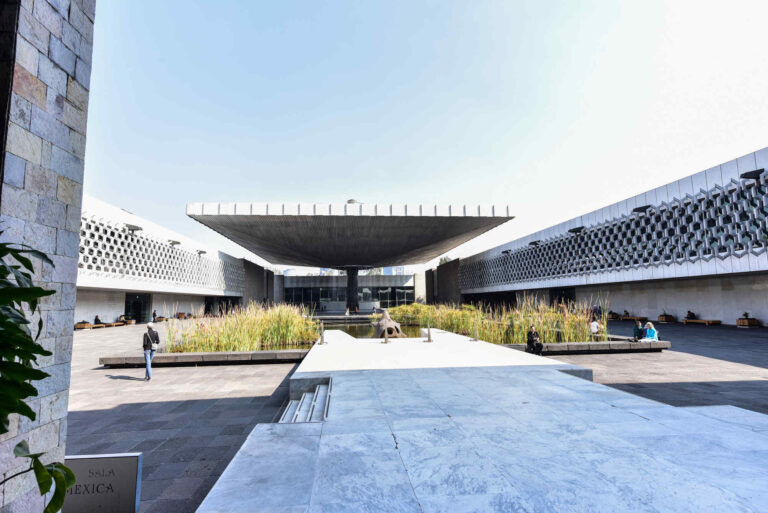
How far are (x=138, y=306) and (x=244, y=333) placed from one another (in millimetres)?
20899

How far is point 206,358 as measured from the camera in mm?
9195

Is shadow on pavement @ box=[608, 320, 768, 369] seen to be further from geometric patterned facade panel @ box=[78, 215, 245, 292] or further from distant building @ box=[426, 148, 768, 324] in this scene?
geometric patterned facade panel @ box=[78, 215, 245, 292]

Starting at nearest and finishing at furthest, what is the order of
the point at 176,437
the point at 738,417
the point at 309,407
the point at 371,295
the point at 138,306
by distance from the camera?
the point at 738,417 → the point at 176,437 → the point at 309,407 → the point at 138,306 → the point at 371,295

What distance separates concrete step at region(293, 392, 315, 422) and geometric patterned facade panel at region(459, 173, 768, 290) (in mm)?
18663

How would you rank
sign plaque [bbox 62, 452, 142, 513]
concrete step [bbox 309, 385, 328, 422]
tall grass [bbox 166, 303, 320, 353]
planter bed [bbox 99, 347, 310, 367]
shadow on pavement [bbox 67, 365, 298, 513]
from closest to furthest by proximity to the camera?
sign plaque [bbox 62, 452, 142, 513], shadow on pavement [bbox 67, 365, 298, 513], concrete step [bbox 309, 385, 328, 422], planter bed [bbox 99, 347, 310, 367], tall grass [bbox 166, 303, 320, 353]

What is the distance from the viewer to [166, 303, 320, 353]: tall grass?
10.1m

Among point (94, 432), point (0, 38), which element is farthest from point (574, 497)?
point (94, 432)

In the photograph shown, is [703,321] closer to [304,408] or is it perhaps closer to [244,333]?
[244,333]

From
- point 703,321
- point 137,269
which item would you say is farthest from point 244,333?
point 703,321

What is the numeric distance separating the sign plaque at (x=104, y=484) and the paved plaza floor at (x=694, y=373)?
6.64 metres

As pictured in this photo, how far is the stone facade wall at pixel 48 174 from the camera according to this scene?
7.50 ft

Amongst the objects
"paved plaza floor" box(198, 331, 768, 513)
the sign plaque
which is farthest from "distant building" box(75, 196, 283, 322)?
"paved plaza floor" box(198, 331, 768, 513)

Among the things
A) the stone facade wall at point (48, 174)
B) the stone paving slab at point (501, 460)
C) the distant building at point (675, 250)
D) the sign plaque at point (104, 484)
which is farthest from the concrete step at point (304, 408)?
the distant building at point (675, 250)

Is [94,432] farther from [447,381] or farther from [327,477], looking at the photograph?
[447,381]
